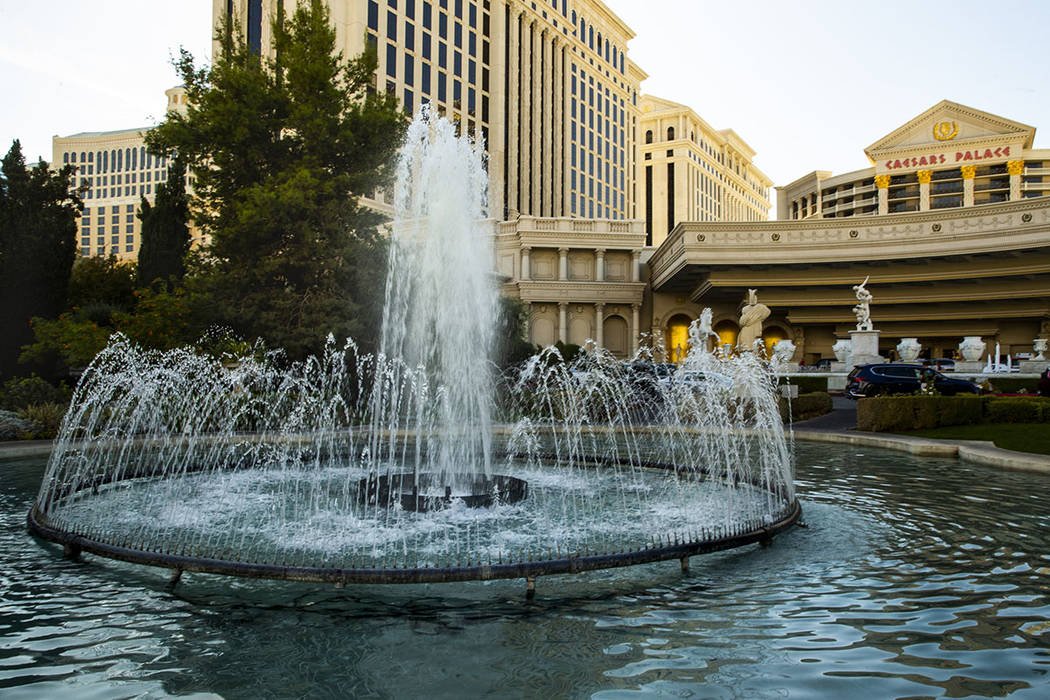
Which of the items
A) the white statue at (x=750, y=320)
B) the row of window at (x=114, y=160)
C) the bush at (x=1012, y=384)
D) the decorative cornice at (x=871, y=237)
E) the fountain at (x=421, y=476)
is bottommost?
the fountain at (x=421, y=476)

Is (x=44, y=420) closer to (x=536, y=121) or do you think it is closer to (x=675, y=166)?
(x=536, y=121)

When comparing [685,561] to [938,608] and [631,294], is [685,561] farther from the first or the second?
[631,294]

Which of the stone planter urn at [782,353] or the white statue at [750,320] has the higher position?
the white statue at [750,320]

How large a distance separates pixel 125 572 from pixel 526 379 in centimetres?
2167


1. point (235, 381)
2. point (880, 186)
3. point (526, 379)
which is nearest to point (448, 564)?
point (235, 381)

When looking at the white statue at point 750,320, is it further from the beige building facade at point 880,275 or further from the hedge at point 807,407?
the hedge at point 807,407

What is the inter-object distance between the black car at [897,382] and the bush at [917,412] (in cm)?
464

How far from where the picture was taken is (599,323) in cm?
5041

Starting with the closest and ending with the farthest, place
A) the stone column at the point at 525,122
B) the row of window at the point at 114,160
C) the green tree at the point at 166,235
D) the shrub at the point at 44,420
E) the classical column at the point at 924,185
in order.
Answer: the shrub at the point at 44,420 < the green tree at the point at 166,235 < the classical column at the point at 924,185 < the stone column at the point at 525,122 < the row of window at the point at 114,160

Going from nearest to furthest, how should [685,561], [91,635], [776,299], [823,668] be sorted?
[823,668]
[91,635]
[685,561]
[776,299]

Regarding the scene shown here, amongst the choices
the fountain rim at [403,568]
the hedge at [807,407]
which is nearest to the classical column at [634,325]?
the hedge at [807,407]

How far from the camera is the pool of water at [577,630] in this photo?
4.08 metres

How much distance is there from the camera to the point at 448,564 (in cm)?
631

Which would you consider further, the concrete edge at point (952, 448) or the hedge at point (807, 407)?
the hedge at point (807, 407)
